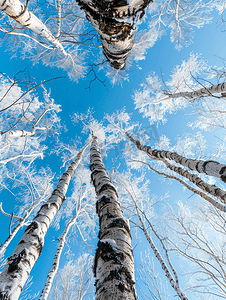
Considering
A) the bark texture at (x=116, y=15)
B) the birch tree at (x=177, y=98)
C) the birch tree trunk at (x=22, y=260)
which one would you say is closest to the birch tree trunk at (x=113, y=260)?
the birch tree trunk at (x=22, y=260)

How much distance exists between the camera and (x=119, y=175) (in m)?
7.53

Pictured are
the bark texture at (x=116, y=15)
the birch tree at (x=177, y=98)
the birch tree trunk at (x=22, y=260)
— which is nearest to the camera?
the bark texture at (x=116, y=15)

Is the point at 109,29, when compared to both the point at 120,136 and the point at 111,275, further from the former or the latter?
the point at 120,136

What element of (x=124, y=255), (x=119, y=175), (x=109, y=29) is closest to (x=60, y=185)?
(x=124, y=255)

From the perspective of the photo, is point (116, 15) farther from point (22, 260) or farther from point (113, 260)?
point (22, 260)

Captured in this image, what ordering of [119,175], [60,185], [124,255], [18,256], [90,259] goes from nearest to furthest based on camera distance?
[124,255] → [18,256] → [60,185] → [90,259] → [119,175]

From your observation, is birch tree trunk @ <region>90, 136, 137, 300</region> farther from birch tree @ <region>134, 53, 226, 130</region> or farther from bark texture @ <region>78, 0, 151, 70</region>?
birch tree @ <region>134, 53, 226, 130</region>

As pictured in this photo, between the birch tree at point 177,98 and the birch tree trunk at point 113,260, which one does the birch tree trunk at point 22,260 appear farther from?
the birch tree at point 177,98

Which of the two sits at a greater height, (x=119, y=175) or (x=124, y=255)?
(x=119, y=175)

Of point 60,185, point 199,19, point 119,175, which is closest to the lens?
A: point 60,185

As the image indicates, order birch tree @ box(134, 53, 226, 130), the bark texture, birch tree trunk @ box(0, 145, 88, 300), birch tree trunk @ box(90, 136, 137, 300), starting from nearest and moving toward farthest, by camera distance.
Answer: birch tree trunk @ box(90, 136, 137, 300) < the bark texture < birch tree trunk @ box(0, 145, 88, 300) < birch tree @ box(134, 53, 226, 130)

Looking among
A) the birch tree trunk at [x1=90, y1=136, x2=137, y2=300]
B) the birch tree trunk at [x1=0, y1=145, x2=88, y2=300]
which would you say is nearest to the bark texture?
the birch tree trunk at [x1=90, y1=136, x2=137, y2=300]

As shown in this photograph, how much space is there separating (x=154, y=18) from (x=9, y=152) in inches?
434

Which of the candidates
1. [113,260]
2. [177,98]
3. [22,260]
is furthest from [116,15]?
[177,98]
